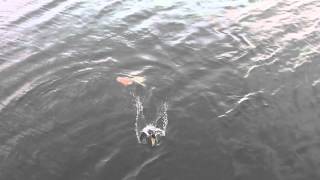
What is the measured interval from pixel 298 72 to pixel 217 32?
329 centimetres

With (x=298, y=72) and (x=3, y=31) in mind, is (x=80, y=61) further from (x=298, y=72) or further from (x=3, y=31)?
(x=298, y=72)

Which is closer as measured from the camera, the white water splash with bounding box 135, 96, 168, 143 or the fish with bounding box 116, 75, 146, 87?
the white water splash with bounding box 135, 96, 168, 143

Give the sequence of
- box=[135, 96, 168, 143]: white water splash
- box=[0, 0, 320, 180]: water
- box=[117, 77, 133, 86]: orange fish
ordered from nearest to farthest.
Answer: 1. box=[0, 0, 320, 180]: water
2. box=[135, 96, 168, 143]: white water splash
3. box=[117, 77, 133, 86]: orange fish

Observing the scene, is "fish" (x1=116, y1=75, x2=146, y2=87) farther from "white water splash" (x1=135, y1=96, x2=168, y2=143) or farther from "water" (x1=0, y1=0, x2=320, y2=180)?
"white water splash" (x1=135, y1=96, x2=168, y2=143)

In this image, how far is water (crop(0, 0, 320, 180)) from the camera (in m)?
10.3

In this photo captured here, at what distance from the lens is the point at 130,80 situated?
1288cm

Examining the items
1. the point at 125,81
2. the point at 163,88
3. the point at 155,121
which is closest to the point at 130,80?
the point at 125,81

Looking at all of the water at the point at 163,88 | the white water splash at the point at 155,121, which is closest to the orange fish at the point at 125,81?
the water at the point at 163,88

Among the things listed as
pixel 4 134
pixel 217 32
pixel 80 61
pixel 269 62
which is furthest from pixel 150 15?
pixel 4 134

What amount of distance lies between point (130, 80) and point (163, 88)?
1.00 m

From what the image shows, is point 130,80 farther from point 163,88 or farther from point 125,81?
point 163,88

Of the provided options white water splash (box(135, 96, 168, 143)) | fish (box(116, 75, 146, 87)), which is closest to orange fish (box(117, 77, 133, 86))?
fish (box(116, 75, 146, 87))

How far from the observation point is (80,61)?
1377cm

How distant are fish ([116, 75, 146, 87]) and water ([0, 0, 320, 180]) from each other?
20 cm
